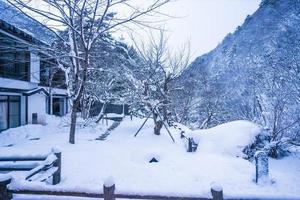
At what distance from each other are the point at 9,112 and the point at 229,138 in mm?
14403

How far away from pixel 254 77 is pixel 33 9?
1586 cm

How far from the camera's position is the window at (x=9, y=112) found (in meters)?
15.4

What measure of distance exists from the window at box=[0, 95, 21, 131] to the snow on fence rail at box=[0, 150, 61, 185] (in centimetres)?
1125

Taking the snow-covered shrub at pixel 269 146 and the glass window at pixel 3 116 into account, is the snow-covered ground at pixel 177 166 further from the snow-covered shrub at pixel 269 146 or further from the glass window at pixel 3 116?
the glass window at pixel 3 116

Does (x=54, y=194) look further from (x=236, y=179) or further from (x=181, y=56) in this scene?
(x=181, y=56)

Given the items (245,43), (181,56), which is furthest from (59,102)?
(245,43)

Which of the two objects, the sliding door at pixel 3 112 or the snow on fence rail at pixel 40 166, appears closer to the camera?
A: the snow on fence rail at pixel 40 166

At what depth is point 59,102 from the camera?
92.2 feet

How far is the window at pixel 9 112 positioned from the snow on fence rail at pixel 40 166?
11.3 metres

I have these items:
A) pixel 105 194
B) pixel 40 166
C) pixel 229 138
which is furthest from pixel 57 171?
pixel 229 138

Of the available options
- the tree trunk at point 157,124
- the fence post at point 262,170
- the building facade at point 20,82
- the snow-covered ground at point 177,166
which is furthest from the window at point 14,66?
the fence post at point 262,170

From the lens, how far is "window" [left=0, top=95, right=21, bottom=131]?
15398 millimetres

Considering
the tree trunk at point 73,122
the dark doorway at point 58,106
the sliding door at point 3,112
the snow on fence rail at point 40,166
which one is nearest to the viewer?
the snow on fence rail at point 40,166

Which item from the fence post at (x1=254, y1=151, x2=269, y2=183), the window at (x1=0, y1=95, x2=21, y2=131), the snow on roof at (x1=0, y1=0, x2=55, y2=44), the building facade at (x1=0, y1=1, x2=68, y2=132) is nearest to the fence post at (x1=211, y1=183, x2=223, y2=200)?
the fence post at (x1=254, y1=151, x2=269, y2=183)
